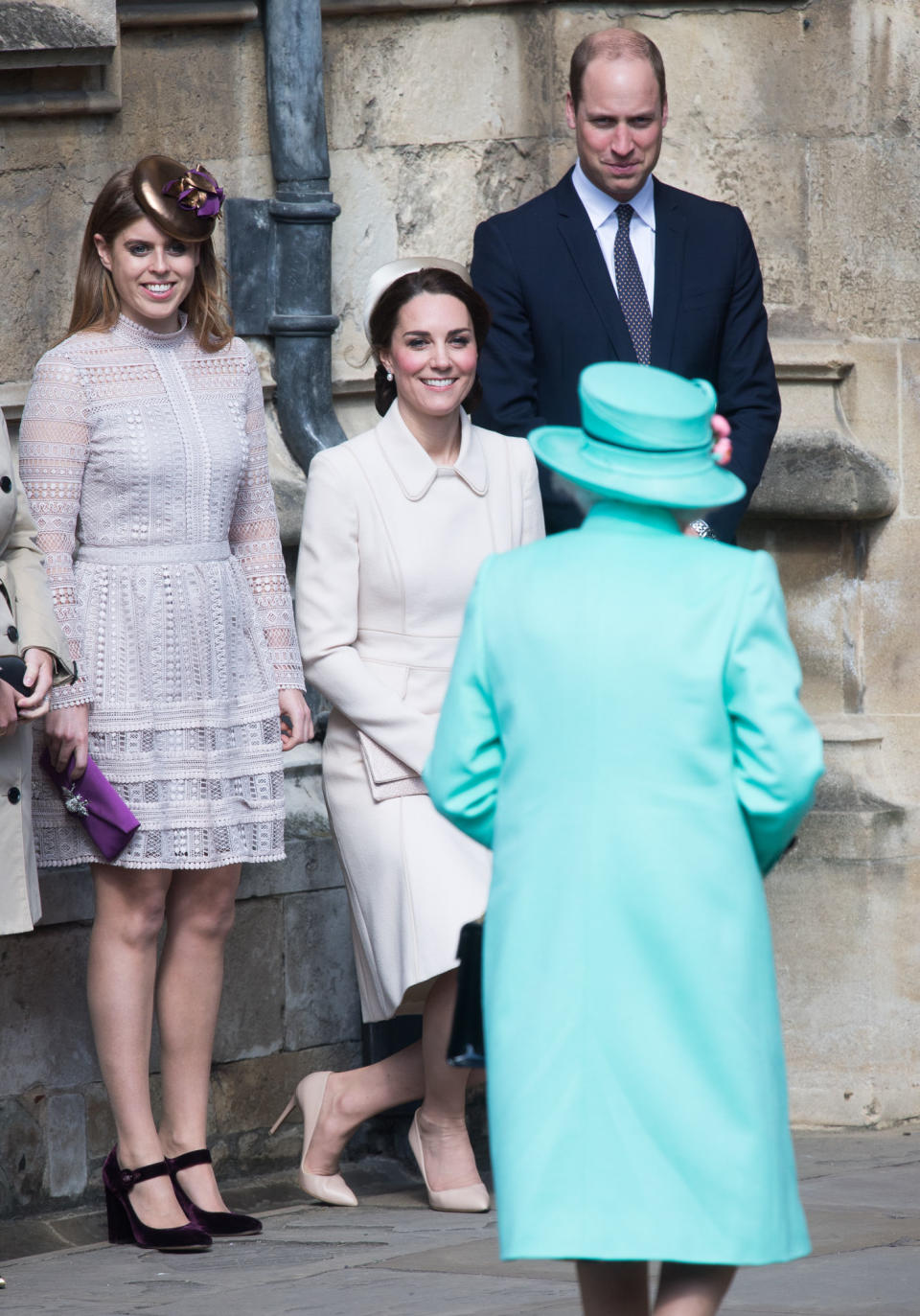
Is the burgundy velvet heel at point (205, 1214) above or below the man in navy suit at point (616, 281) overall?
below

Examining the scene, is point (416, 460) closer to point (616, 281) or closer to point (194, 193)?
point (616, 281)

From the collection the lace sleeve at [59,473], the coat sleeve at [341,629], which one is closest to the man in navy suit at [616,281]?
the coat sleeve at [341,629]

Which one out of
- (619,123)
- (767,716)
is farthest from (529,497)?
(767,716)

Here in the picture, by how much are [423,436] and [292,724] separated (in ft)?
2.33

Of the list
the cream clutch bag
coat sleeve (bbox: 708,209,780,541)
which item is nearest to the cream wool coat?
the cream clutch bag

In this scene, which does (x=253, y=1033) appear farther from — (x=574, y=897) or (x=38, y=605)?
(x=574, y=897)

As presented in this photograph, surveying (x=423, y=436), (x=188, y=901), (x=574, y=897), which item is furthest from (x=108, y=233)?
(x=574, y=897)

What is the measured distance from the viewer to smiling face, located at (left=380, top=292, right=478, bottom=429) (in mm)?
5371

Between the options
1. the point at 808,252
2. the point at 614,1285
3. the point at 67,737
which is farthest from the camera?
the point at 808,252

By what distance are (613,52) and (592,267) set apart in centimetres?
48

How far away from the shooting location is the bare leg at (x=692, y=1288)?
320 cm

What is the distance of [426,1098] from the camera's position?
219 inches

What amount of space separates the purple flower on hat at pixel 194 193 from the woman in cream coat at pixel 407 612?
461mm

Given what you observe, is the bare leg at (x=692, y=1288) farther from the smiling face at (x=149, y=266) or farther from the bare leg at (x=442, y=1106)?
the smiling face at (x=149, y=266)
